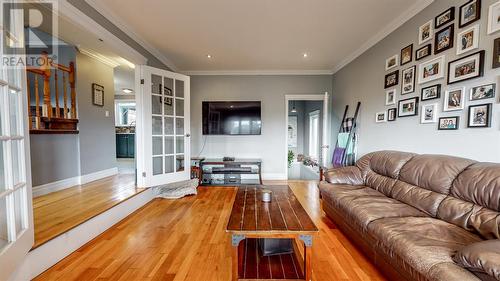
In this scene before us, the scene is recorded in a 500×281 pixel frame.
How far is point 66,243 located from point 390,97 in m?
4.01

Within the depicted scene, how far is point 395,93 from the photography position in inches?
109

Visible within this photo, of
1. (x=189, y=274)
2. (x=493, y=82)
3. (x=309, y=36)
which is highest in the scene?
(x=309, y=36)

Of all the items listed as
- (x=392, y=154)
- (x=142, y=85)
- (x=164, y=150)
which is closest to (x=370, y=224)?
(x=392, y=154)

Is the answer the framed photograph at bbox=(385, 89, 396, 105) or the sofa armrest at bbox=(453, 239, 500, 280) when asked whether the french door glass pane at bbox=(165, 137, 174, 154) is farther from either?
the sofa armrest at bbox=(453, 239, 500, 280)

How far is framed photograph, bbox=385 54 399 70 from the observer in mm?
2748

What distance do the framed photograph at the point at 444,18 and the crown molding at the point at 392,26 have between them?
219mm

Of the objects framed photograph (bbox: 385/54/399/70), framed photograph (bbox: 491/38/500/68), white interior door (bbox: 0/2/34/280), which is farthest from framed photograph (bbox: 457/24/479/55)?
white interior door (bbox: 0/2/34/280)

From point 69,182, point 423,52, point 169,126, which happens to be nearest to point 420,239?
point 423,52

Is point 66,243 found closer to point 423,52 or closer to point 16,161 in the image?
point 16,161

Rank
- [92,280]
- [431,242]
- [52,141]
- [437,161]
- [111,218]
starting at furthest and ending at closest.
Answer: [52,141]
[111,218]
[437,161]
[92,280]
[431,242]

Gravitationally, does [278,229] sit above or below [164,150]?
below

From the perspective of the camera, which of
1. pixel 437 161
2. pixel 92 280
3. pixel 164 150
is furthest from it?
pixel 164 150

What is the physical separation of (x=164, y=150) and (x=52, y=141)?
1558mm

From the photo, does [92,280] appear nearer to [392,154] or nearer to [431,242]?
[431,242]
